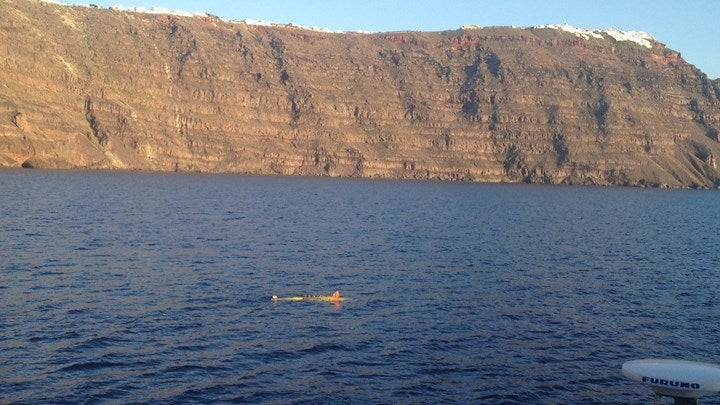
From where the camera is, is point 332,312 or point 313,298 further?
point 313,298

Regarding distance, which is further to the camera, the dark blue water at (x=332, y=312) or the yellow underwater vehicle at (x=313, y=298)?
the yellow underwater vehicle at (x=313, y=298)

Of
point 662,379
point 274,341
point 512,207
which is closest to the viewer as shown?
point 662,379

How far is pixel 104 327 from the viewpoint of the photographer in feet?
109

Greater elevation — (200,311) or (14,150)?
(14,150)

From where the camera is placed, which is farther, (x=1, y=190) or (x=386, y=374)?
(x=1, y=190)

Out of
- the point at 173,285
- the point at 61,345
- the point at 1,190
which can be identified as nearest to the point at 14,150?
the point at 1,190

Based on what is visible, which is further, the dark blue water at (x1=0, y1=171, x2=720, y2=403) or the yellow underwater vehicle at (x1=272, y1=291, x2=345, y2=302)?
the yellow underwater vehicle at (x1=272, y1=291, x2=345, y2=302)

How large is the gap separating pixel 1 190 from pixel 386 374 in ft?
312

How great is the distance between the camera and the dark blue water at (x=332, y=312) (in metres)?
27.5

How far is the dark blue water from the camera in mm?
27453

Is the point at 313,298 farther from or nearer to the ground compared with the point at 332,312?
farther from the ground

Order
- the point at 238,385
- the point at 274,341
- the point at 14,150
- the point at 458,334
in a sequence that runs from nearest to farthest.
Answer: the point at 238,385
the point at 274,341
the point at 458,334
the point at 14,150

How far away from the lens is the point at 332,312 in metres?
39.1

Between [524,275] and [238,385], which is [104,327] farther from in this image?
[524,275]
